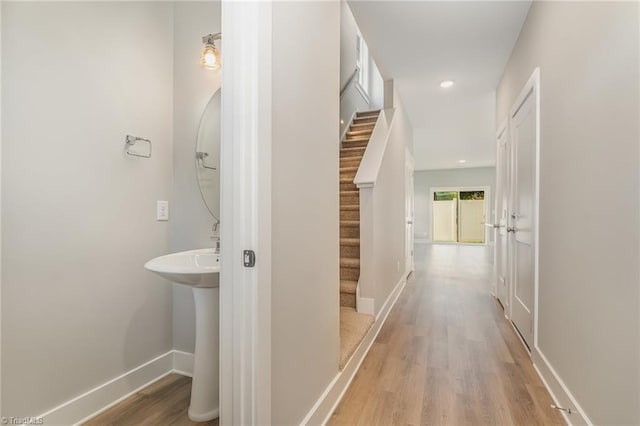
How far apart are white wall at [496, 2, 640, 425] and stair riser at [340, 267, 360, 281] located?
4.62 ft

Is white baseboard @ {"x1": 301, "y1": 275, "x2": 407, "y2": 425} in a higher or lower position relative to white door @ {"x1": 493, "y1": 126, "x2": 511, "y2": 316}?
lower

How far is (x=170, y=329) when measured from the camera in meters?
2.00

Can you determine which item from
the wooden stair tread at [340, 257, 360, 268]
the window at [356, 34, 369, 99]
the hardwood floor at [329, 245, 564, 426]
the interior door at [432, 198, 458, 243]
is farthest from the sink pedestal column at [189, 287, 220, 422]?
the interior door at [432, 198, 458, 243]

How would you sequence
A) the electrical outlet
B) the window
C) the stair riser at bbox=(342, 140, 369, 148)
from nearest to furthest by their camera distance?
1. the electrical outlet
2. the stair riser at bbox=(342, 140, 369, 148)
3. the window

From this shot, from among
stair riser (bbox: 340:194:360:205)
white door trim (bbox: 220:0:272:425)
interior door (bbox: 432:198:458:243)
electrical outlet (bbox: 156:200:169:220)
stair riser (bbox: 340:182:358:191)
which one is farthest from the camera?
interior door (bbox: 432:198:458:243)

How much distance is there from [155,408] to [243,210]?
4.54 feet

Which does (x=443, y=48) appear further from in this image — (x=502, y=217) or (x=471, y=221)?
(x=471, y=221)

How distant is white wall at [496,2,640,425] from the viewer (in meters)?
1.09

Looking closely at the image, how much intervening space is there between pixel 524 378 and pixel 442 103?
3.60m

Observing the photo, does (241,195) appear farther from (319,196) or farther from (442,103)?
(442,103)

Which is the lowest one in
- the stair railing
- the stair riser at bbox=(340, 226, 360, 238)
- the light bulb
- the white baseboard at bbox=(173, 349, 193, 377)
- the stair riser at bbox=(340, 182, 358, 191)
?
the white baseboard at bbox=(173, 349, 193, 377)

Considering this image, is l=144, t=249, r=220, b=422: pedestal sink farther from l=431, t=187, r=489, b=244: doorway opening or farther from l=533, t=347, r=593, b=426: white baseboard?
l=431, t=187, r=489, b=244: doorway opening

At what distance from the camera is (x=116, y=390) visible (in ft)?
5.42

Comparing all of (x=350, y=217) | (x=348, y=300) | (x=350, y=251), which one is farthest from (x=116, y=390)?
(x=350, y=217)
